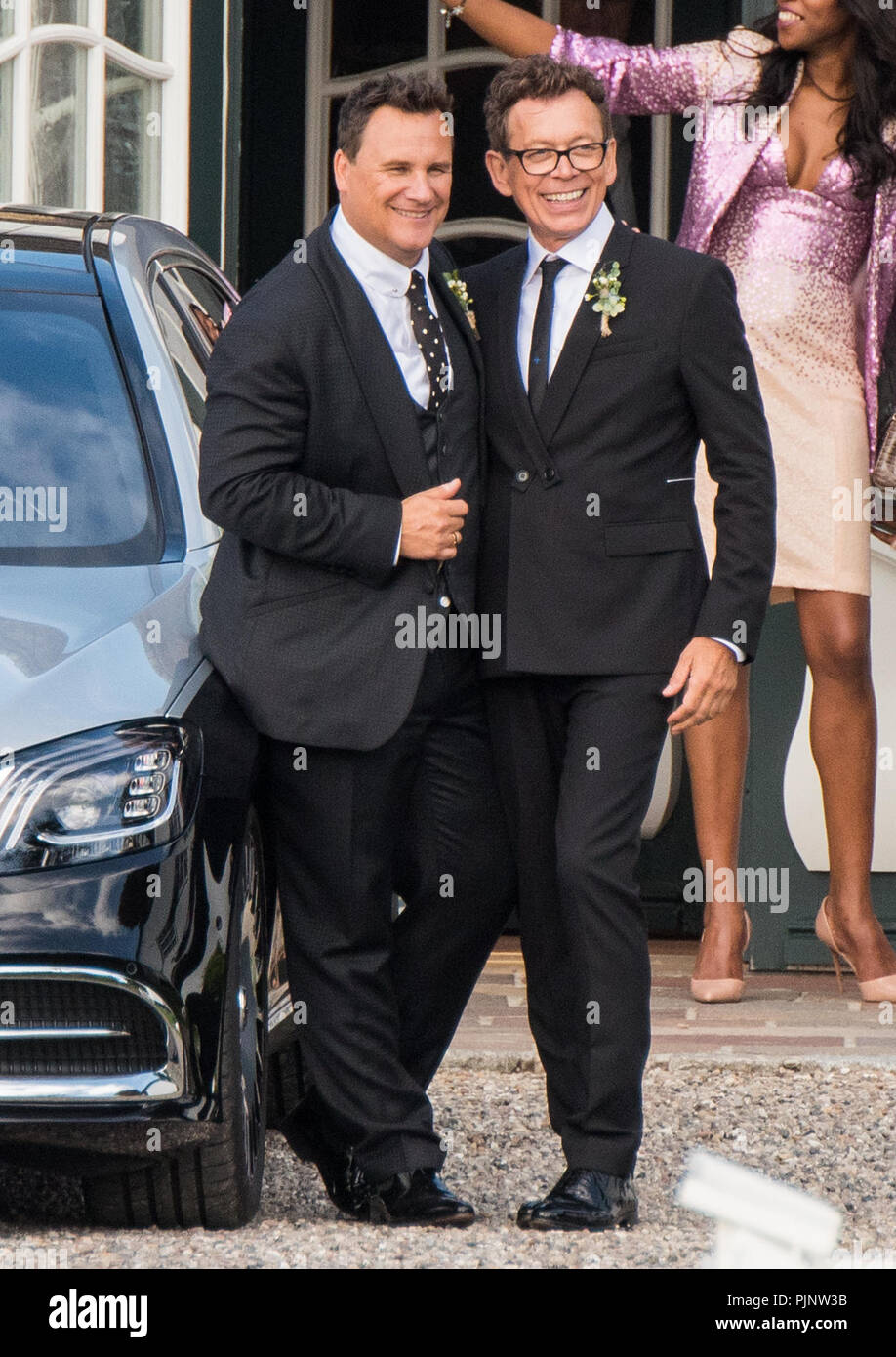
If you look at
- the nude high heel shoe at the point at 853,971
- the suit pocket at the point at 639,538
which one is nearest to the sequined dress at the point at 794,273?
the nude high heel shoe at the point at 853,971

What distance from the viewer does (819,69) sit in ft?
17.6

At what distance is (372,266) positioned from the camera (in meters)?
3.66

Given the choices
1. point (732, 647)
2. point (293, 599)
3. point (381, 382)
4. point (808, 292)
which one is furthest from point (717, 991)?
point (381, 382)

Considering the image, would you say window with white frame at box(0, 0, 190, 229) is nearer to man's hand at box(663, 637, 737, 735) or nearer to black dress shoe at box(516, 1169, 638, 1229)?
man's hand at box(663, 637, 737, 735)

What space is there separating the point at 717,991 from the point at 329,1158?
1975 mm

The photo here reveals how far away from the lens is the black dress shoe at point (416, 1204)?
11.9ft

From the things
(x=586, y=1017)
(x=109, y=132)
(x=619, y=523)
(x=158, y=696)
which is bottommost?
(x=586, y=1017)

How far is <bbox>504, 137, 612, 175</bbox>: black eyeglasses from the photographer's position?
3637 mm

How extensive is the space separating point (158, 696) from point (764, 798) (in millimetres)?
2850

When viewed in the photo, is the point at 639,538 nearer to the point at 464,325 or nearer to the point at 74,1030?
the point at 464,325

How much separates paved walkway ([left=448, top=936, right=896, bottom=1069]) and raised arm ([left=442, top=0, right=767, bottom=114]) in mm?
2135
